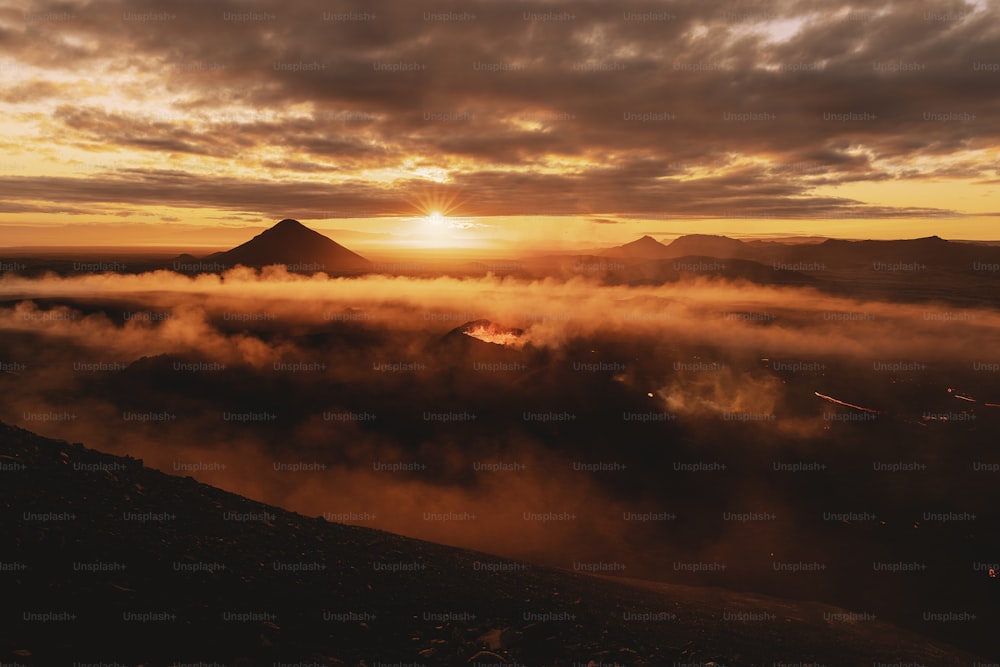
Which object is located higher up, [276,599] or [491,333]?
[276,599]

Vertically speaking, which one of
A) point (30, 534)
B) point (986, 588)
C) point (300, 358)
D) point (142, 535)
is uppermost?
point (30, 534)

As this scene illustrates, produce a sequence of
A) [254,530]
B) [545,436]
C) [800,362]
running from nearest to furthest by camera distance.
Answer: [254,530], [545,436], [800,362]

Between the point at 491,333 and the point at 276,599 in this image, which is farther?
the point at 491,333

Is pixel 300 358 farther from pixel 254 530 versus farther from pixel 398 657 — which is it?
pixel 398 657

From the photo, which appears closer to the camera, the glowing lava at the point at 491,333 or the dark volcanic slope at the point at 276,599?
the dark volcanic slope at the point at 276,599

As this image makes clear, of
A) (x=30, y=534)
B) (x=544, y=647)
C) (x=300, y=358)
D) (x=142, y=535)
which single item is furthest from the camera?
(x=300, y=358)

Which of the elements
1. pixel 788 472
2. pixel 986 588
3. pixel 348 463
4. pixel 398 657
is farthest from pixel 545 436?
pixel 398 657

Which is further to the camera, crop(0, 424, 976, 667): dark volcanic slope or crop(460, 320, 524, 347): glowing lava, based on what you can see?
crop(460, 320, 524, 347): glowing lava

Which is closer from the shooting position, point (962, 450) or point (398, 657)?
point (398, 657)
